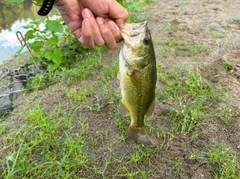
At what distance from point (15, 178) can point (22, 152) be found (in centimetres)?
30

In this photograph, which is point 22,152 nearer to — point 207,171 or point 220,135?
point 207,171

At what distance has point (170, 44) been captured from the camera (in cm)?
442

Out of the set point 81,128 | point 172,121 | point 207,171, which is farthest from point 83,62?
point 207,171

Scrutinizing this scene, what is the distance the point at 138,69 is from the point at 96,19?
1.74ft

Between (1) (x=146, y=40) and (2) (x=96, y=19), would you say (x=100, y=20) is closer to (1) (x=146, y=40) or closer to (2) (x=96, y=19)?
(2) (x=96, y=19)

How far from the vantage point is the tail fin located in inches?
89.1

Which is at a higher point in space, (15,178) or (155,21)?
(15,178)

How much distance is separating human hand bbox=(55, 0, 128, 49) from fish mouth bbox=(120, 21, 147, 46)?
79mm

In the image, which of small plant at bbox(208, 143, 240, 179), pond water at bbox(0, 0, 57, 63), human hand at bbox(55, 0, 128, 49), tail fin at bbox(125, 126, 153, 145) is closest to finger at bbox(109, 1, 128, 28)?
human hand at bbox(55, 0, 128, 49)

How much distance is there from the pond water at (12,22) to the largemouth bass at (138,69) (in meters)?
5.49

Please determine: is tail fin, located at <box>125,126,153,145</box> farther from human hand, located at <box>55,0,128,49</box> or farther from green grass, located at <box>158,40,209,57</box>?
green grass, located at <box>158,40,209,57</box>

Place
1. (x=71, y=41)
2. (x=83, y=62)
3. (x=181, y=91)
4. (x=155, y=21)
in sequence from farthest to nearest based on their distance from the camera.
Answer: (x=155, y=21) < (x=71, y=41) < (x=83, y=62) < (x=181, y=91)

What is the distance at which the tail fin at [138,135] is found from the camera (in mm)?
2263

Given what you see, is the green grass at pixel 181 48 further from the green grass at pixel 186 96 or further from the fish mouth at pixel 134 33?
the fish mouth at pixel 134 33
